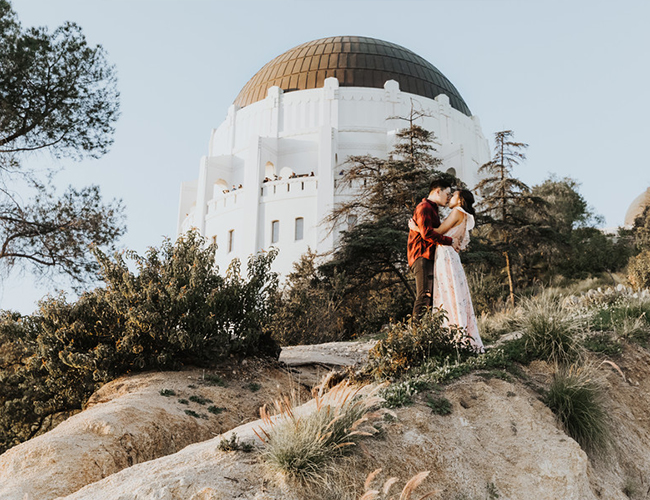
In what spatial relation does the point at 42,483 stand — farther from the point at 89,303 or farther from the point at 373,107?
the point at 373,107

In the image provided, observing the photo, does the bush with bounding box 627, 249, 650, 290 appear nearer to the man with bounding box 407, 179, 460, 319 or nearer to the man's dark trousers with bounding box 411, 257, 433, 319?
the man with bounding box 407, 179, 460, 319

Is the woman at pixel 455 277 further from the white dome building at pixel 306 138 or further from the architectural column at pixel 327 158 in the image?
the white dome building at pixel 306 138

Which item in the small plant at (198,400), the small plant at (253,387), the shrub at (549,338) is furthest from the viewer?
the small plant at (253,387)

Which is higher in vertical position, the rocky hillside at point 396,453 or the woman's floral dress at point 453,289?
the woman's floral dress at point 453,289

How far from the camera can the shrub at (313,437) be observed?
4.59m

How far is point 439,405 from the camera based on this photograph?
6.10 meters

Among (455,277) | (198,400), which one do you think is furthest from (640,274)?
(198,400)

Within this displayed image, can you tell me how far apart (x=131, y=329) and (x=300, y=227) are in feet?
88.7

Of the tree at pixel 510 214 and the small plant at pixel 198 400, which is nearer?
the small plant at pixel 198 400

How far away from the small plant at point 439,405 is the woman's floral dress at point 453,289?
134 centimetres

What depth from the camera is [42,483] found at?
18.5ft

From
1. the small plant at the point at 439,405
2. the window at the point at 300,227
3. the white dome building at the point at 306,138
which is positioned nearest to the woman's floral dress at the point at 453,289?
the small plant at the point at 439,405

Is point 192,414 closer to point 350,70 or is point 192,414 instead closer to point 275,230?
point 275,230

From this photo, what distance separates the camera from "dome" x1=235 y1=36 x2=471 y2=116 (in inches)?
1702
